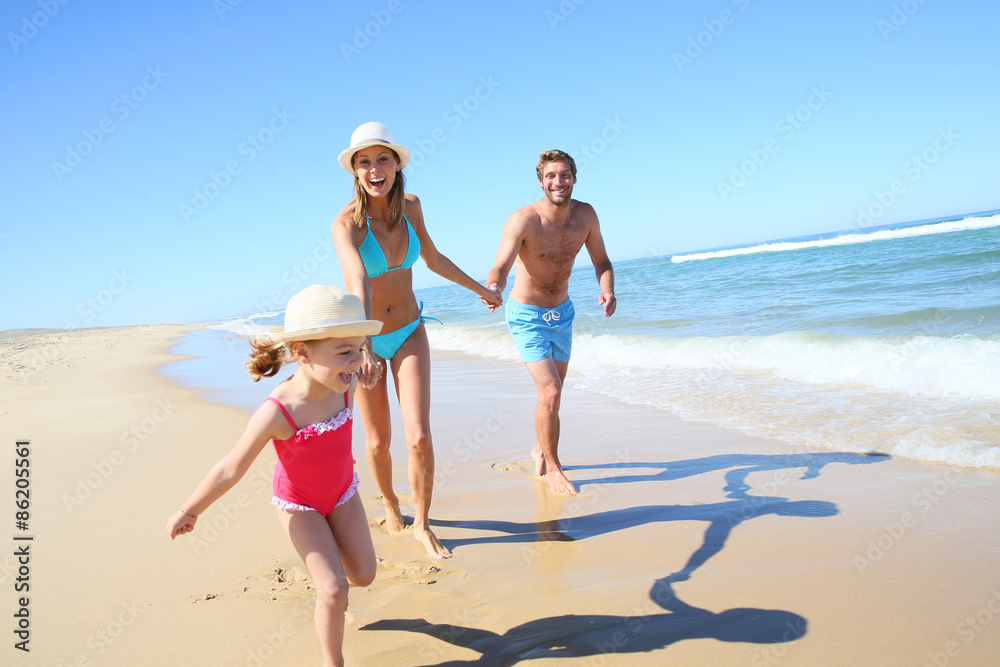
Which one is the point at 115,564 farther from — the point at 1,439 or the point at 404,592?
the point at 1,439

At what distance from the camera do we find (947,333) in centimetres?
782

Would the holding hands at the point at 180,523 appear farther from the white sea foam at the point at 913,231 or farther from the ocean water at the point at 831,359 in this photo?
the white sea foam at the point at 913,231

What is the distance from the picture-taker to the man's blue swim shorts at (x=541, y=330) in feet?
15.5

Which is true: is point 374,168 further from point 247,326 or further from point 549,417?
point 247,326

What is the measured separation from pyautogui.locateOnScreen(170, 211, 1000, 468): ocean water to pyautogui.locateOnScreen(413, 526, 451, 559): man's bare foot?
3.07 meters

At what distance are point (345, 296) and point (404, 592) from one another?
1445 millimetres

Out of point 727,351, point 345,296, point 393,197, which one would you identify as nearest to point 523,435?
point 393,197

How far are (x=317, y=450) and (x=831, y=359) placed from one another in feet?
22.1

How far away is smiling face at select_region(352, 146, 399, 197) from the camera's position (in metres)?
3.30

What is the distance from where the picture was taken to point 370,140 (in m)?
3.23
